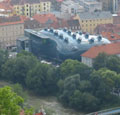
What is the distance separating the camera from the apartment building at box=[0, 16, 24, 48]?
4565 cm

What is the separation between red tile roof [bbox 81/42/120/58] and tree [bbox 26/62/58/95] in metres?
3.65

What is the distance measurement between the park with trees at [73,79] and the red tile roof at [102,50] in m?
1.38

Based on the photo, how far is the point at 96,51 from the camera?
119 ft

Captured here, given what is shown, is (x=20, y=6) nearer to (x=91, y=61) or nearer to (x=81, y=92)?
(x=91, y=61)

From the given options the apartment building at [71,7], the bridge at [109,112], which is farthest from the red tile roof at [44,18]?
the bridge at [109,112]

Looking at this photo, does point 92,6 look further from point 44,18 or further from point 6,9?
point 6,9

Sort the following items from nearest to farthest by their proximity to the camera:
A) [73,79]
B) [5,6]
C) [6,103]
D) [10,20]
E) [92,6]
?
1. [6,103]
2. [73,79]
3. [10,20]
4. [5,6]
5. [92,6]

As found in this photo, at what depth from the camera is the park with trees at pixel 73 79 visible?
30125mm

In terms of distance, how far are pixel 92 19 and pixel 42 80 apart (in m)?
17.3

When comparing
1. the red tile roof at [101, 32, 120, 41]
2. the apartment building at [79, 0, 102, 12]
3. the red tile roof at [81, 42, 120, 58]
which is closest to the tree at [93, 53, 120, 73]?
the red tile roof at [81, 42, 120, 58]

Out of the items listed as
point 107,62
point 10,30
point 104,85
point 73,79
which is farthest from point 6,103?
point 10,30

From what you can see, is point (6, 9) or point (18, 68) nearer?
point (18, 68)

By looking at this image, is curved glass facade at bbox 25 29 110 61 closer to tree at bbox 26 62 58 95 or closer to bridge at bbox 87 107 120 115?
tree at bbox 26 62 58 95

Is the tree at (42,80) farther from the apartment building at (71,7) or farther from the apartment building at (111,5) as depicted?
the apartment building at (111,5)
